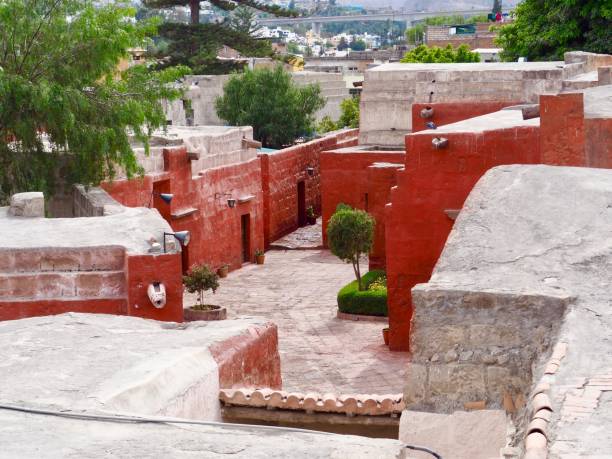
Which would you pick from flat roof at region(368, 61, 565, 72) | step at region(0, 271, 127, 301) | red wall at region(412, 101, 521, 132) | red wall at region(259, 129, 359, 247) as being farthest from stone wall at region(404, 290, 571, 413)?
red wall at region(259, 129, 359, 247)

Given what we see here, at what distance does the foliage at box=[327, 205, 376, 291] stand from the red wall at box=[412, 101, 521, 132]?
375 cm

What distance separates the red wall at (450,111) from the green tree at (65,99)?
7492mm

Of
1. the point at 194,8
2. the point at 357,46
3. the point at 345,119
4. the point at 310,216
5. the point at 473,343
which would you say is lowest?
the point at 310,216

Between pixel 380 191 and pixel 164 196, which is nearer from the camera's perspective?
pixel 164 196

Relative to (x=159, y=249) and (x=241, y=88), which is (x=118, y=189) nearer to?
(x=159, y=249)

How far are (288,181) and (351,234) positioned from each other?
31.6 feet

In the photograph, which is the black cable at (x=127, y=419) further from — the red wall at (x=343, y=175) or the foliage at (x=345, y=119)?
the foliage at (x=345, y=119)

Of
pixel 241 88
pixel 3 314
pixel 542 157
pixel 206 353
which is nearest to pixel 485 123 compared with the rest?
pixel 542 157

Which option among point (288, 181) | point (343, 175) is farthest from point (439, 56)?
point (343, 175)

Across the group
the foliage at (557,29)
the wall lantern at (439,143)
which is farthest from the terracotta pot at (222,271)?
the foliage at (557,29)

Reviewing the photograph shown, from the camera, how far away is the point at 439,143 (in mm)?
18125

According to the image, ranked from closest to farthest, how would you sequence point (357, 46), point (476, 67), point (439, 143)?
point (439, 143), point (476, 67), point (357, 46)

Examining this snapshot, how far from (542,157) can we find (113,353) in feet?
25.1

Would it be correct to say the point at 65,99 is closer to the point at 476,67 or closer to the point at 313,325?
the point at 313,325
